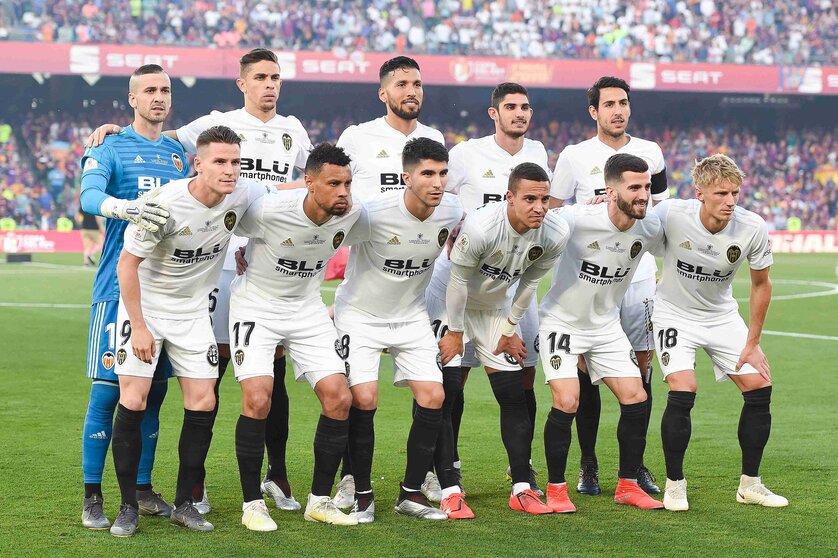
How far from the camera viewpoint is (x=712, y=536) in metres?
5.87

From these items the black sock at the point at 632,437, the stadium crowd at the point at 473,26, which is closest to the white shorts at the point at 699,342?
the black sock at the point at 632,437

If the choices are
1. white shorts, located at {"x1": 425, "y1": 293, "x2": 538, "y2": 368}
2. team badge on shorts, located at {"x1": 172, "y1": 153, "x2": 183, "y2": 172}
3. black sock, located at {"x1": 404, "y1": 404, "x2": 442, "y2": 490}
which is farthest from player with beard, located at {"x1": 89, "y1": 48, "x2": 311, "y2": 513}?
white shorts, located at {"x1": 425, "y1": 293, "x2": 538, "y2": 368}

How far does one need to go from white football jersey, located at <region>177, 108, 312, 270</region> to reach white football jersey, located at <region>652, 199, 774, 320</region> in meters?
2.42

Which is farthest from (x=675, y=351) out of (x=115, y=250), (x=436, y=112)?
(x=436, y=112)

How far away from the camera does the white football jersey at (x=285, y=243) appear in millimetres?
6266

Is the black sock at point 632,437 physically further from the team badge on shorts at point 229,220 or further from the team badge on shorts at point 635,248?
the team badge on shorts at point 229,220

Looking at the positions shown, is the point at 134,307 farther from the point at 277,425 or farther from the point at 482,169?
the point at 482,169

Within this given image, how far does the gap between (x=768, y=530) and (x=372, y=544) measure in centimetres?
215

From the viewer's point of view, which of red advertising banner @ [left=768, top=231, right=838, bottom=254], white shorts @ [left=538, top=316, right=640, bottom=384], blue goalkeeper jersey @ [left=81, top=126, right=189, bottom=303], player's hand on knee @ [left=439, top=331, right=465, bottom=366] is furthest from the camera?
red advertising banner @ [left=768, top=231, right=838, bottom=254]

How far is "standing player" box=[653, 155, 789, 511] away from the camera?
6.60 meters

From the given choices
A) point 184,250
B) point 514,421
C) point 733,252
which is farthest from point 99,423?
point 733,252

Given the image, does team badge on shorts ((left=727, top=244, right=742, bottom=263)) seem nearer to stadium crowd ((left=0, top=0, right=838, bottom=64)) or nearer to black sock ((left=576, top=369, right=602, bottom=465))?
black sock ((left=576, top=369, right=602, bottom=465))

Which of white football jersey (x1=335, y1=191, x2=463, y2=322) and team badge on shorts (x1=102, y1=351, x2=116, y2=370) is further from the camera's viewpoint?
white football jersey (x1=335, y1=191, x2=463, y2=322)

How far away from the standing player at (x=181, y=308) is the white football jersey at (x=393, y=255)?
760mm
